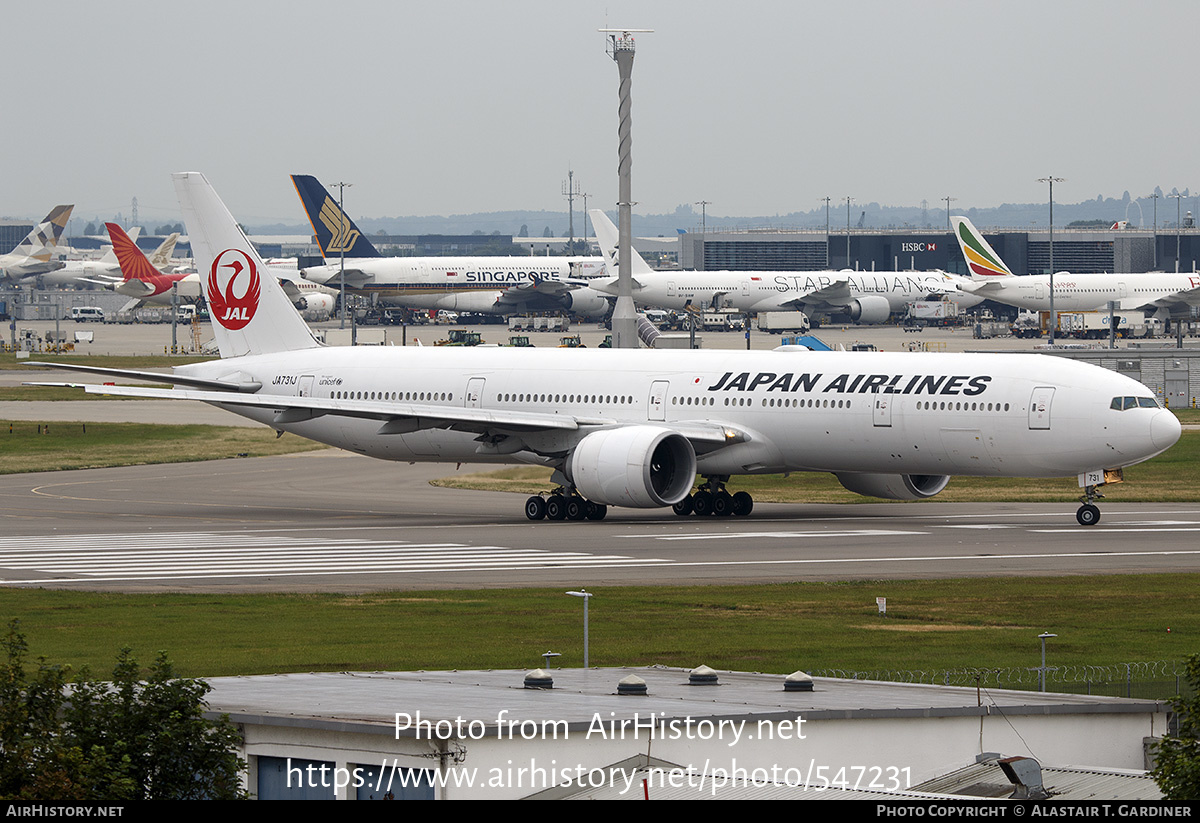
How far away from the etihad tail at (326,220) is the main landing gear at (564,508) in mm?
92780

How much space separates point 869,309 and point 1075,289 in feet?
62.9

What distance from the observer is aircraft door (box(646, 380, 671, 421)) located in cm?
5044

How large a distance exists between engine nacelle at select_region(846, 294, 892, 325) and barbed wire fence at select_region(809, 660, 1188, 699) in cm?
13137

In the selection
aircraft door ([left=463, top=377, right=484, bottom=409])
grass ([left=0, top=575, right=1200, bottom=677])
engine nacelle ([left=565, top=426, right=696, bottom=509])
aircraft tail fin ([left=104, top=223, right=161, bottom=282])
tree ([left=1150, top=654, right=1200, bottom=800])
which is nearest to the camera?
tree ([left=1150, top=654, right=1200, bottom=800])

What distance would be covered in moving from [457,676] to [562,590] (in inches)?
581

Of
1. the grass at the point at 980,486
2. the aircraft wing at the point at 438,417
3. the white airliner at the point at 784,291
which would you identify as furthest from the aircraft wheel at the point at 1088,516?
the white airliner at the point at 784,291

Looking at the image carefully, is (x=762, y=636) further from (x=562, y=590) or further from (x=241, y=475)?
(x=241, y=475)


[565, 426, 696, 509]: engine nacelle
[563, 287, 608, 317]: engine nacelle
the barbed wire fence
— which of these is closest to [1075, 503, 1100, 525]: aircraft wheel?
[565, 426, 696, 509]: engine nacelle

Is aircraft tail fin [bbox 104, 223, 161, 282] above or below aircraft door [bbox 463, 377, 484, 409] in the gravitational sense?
above

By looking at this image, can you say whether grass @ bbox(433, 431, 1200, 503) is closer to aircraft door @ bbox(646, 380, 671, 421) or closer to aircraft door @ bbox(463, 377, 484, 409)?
aircraft door @ bbox(463, 377, 484, 409)

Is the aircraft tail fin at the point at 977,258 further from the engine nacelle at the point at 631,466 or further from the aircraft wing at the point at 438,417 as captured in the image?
the engine nacelle at the point at 631,466

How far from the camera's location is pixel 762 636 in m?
30.2

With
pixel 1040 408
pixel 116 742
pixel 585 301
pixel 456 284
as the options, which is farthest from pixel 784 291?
pixel 116 742
